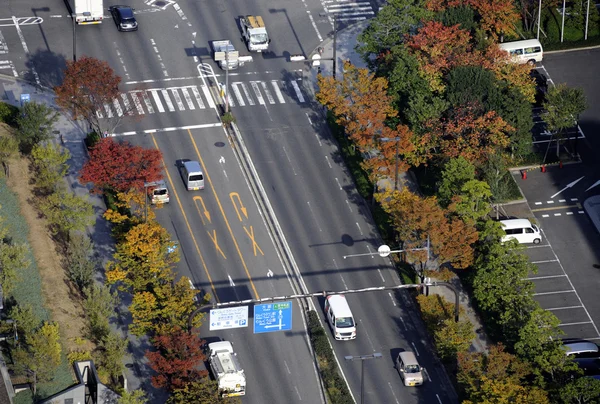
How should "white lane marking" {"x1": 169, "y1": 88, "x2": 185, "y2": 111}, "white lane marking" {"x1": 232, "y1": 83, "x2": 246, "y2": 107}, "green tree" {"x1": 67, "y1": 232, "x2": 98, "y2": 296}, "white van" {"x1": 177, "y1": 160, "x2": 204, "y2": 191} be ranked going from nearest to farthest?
"green tree" {"x1": 67, "y1": 232, "x2": 98, "y2": 296}, "white van" {"x1": 177, "y1": 160, "x2": 204, "y2": 191}, "white lane marking" {"x1": 169, "y1": 88, "x2": 185, "y2": 111}, "white lane marking" {"x1": 232, "y1": 83, "x2": 246, "y2": 107}

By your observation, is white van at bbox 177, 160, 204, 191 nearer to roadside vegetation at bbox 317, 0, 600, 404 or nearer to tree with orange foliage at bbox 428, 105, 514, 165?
roadside vegetation at bbox 317, 0, 600, 404

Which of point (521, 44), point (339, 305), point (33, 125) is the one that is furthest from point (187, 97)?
point (521, 44)

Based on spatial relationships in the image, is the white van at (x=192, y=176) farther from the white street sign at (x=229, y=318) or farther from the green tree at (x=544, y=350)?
the green tree at (x=544, y=350)

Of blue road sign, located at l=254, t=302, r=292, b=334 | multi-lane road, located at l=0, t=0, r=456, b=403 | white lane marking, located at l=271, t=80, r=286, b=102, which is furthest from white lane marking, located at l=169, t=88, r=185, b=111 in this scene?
blue road sign, located at l=254, t=302, r=292, b=334

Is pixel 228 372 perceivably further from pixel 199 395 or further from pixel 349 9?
pixel 349 9

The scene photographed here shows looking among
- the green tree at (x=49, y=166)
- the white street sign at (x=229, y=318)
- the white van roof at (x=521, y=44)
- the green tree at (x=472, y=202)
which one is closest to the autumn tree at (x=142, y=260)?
the white street sign at (x=229, y=318)

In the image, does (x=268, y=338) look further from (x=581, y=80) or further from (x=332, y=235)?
(x=581, y=80)
